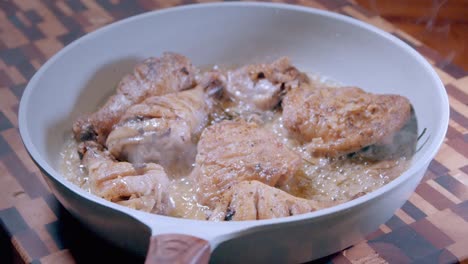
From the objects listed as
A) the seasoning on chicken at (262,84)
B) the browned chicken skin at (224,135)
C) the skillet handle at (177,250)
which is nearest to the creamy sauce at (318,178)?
the browned chicken skin at (224,135)

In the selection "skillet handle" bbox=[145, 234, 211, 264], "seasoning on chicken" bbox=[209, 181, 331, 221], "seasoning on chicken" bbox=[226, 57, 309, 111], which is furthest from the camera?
"seasoning on chicken" bbox=[226, 57, 309, 111]

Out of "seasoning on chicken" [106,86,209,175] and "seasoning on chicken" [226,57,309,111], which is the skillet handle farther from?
"seasoning on chicken" [226,57,309,111]

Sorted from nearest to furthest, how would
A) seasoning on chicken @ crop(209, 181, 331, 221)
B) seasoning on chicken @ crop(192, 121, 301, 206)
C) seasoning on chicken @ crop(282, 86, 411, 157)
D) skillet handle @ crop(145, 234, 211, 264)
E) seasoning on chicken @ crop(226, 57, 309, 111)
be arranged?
skillet handle @ crop(145, 234, 211, 264) → seasoning on chicken @ crop(209, 181, 331, 221) → seasoning on chicken @ crop(192, 121, 301, 206) → seasoning on chicken @ crop(282, 86, 411, 157) → seasoning on chicken @ crop(226, 57, 309, 111)

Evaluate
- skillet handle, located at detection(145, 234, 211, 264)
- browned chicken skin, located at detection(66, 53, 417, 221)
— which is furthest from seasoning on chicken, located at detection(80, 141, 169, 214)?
skillet handle, located at detection(145, 234, 211, 264)

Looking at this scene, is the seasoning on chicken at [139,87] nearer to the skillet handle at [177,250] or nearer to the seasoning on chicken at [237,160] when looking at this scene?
the seasoning on chicken at [237,160]

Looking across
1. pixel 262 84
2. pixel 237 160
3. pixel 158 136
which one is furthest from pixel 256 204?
pixel 262 84

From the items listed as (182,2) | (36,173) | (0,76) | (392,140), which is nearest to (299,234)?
(392,140)
